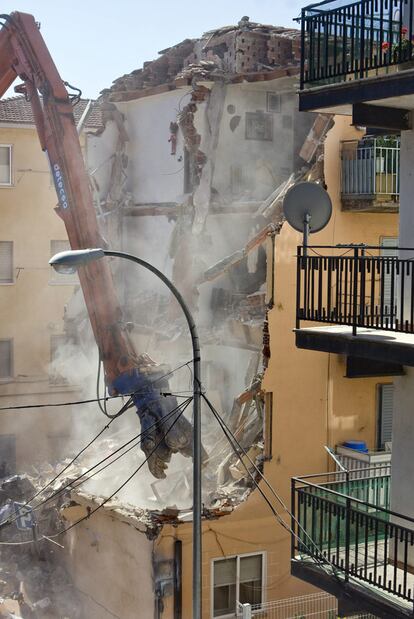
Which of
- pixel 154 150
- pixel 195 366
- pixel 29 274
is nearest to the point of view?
pixel 195 366

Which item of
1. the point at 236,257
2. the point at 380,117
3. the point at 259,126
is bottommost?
the point at 236,257

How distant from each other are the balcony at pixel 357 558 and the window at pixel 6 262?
2573 centimetres

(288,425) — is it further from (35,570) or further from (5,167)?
(5,167)

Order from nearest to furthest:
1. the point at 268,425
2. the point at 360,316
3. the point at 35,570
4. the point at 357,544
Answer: the point at 360,316 < the point at 357,544 < the point at 268,425 < the point at 35,570

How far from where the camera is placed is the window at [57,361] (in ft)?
105

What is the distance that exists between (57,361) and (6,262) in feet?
21.5

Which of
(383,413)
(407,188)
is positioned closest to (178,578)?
(383,413)

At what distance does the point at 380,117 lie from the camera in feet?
39.7

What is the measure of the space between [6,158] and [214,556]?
22.2 meters

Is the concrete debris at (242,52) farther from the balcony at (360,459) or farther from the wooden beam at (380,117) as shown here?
the wooden beam at (380,117)

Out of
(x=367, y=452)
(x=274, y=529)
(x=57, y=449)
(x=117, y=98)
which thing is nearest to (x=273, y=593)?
(x=274, y=529)

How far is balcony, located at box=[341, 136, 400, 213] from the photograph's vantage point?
1973 cm

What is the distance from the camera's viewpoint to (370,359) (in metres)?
12.0

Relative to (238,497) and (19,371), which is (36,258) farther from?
(238,497)
